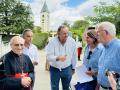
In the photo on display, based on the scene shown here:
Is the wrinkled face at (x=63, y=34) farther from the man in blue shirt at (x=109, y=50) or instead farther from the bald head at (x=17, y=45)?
the man in blue shirt at (x=109, y=50)

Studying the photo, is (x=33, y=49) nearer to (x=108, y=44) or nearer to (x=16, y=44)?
(x=16, y=44)

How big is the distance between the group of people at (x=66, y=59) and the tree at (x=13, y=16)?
70.0 m

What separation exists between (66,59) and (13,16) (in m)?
73.7

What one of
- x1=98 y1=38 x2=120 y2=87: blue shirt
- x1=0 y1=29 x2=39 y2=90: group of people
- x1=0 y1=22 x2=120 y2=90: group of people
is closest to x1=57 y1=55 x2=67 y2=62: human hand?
x1=0 y1=22 x2=120 y2=90: group of people

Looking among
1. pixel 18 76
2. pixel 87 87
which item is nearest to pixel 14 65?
pixel 18 76

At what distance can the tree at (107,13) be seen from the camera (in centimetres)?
2414

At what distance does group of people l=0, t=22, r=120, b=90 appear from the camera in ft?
18.5

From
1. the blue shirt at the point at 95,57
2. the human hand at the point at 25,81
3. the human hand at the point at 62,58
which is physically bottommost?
the human hand at the point at 25,81

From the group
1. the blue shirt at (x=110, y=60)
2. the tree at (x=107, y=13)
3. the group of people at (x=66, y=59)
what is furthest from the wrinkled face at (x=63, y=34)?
the tree at (x=107, y=13)

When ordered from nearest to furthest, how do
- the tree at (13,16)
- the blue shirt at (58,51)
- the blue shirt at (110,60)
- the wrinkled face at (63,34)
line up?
the blue shirt at (110,60) → the wrinkled face at (63,34) → the blue shirt at (58,51) → the tree at (13,16)

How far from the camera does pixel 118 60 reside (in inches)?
219

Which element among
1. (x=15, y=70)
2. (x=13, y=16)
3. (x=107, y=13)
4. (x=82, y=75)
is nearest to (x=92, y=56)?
(x=82, y=75)

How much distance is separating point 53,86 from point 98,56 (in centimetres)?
207

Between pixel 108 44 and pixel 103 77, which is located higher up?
pixel 108 44
